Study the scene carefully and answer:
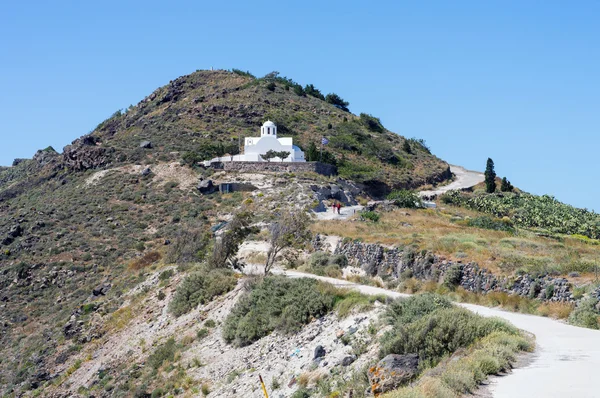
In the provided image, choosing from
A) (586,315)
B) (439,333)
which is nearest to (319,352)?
(439,333)

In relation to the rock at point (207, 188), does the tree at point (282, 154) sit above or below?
above

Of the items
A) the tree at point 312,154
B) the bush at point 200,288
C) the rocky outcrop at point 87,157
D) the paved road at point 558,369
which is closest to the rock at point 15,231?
the rocky outcrop at point 87,157

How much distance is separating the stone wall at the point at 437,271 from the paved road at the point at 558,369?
4.02 metres

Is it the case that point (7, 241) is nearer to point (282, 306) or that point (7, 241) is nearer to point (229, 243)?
point (229, 243)

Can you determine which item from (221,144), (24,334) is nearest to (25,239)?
(24,334)

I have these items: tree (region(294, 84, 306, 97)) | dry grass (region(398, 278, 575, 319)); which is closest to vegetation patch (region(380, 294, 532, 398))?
dry grass (region(398, 278, 575, 319))

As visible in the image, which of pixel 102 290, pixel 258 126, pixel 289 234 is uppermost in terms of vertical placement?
pixel 258 126

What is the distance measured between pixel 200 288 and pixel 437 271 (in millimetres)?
9777

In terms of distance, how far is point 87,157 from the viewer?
248ft

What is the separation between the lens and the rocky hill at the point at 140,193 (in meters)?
35.4

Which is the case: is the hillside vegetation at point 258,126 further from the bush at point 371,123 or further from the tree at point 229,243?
the tree at point 229,243

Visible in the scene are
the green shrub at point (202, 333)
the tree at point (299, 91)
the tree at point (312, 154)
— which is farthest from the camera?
the tree at point (299, 91)

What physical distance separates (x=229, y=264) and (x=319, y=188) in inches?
1137

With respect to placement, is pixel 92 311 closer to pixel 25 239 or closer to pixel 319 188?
pixel 25 239
